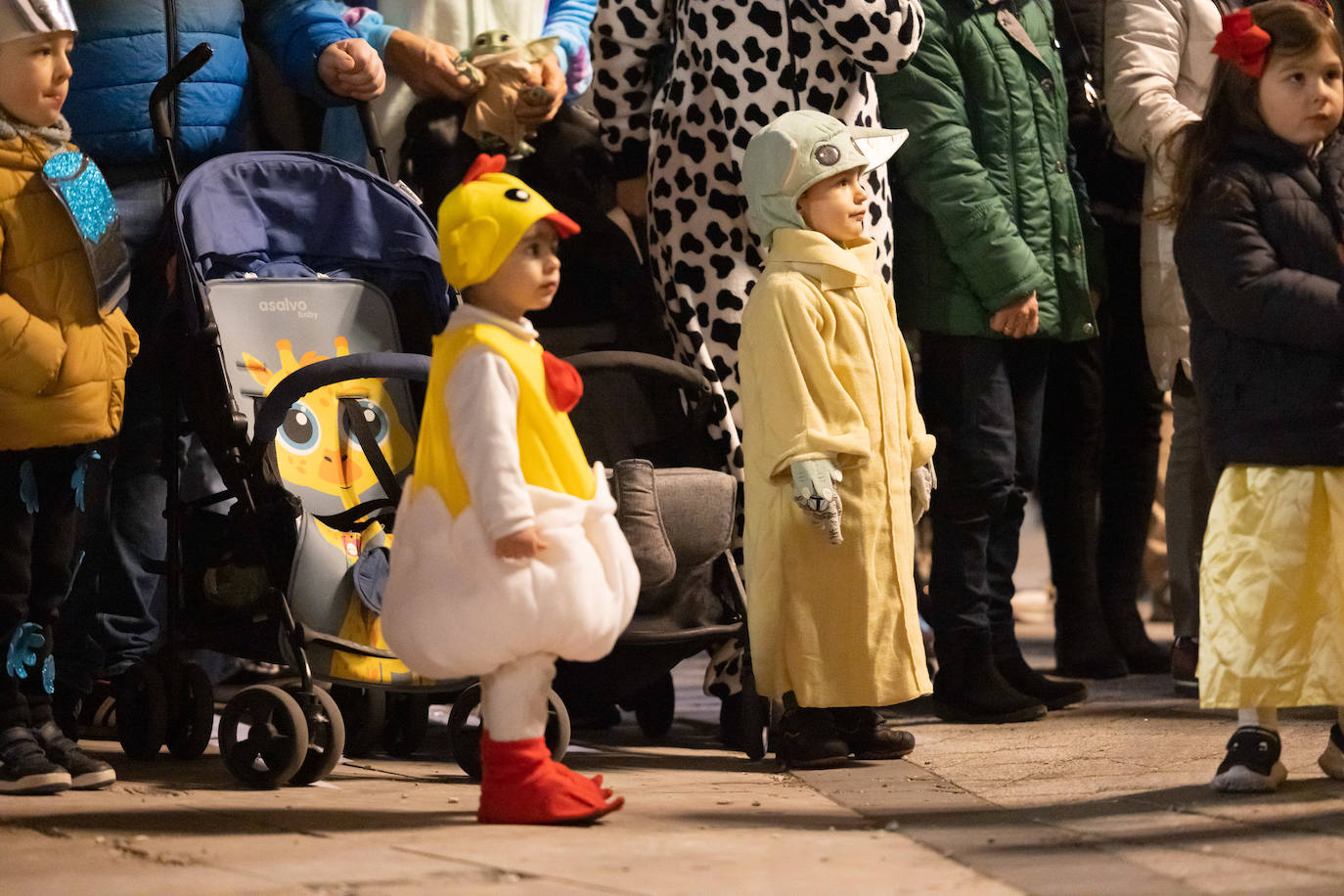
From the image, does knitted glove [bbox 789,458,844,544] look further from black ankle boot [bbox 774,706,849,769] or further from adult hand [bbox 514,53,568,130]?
adult hand [bbox 514,53,568,130]

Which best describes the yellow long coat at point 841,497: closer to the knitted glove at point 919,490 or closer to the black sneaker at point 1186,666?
the knitted glove at point 919,490

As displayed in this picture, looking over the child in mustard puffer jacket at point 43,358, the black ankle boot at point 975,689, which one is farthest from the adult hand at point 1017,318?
the child in mustard puffer jacket at point 43,358

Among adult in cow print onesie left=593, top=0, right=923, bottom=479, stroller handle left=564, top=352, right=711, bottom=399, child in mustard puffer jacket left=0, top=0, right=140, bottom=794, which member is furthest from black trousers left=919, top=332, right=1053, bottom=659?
child in mustard puffer jacket left=0, top=0, right=140, bottom=794

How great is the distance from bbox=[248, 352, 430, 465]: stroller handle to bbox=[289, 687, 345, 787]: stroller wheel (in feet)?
1.77

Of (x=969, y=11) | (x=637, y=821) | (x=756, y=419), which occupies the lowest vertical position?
(x=637, y=821)

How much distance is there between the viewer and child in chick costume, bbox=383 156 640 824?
3189mm

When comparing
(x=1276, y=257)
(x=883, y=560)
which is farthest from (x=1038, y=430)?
(x=1276, y=257)

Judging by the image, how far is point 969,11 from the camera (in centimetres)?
488

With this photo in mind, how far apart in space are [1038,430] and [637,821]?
85.5 inches

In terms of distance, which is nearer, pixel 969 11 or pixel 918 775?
pixel 918 775

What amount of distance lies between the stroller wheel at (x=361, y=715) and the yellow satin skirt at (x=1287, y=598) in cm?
186

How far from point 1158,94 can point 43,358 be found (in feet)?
10.2

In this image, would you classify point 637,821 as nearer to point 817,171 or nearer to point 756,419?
point 756,419

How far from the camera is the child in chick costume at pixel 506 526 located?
3189 millimetres
